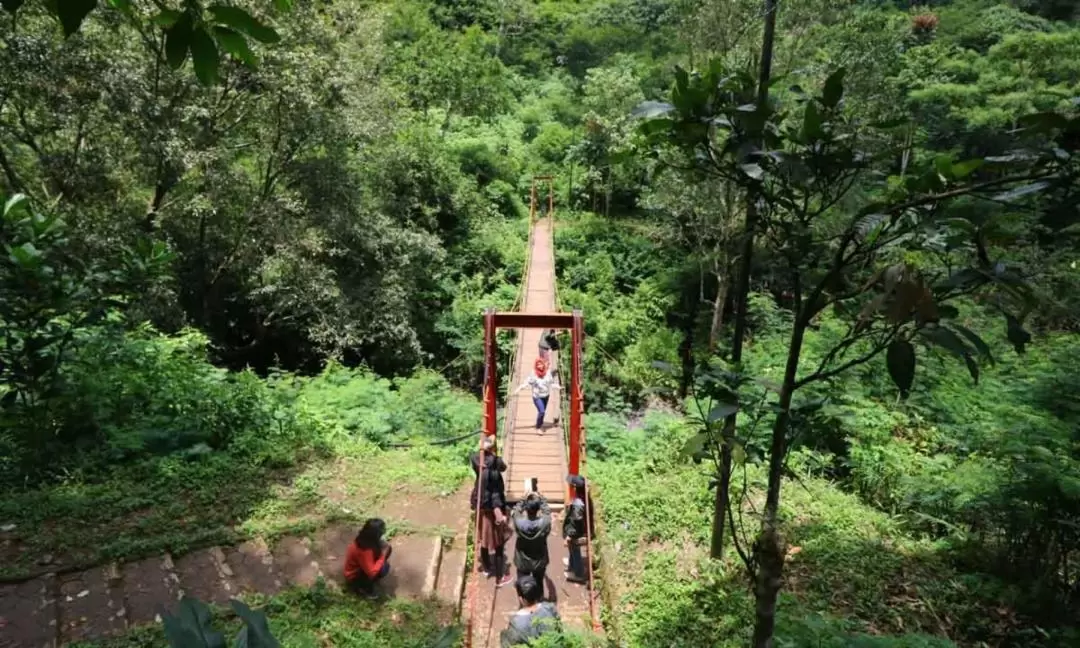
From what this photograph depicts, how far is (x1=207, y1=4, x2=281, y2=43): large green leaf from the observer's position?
771 millimetres

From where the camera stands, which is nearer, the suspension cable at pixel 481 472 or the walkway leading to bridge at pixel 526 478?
the suspension cable at pixel 481 472

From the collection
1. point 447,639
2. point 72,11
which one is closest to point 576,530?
point 447,639

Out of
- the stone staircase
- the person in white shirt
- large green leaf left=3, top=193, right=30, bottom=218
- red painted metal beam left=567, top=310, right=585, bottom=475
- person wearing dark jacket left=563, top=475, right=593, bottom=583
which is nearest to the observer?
the stone staircase

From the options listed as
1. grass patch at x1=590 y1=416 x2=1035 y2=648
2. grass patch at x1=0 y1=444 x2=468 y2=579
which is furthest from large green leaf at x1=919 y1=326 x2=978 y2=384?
grass patch at x1=0 y1=444 x2=468 y2=579

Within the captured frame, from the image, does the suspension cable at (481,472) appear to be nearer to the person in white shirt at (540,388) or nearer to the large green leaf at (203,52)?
the person in white shirt at (540,388)

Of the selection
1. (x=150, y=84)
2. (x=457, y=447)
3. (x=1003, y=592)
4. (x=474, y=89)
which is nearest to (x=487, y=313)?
(x=457, y=447)

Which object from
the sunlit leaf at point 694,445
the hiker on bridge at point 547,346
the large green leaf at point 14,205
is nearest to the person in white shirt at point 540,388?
the hiker on bridge at point 547,346

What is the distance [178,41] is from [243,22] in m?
0.08

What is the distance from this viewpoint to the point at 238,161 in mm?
8617

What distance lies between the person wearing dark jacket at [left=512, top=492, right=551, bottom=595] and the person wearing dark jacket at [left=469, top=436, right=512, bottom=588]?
376mm

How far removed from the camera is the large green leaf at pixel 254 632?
59 cm

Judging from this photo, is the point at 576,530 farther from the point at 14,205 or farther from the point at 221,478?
the point at 14,205

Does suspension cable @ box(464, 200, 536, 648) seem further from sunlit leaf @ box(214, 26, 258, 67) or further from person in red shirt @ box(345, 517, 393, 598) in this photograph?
sunlit leaf @ box(214, 26, 258, 67)

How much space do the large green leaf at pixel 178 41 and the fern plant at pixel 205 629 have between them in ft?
1.90
